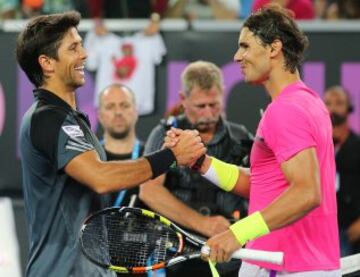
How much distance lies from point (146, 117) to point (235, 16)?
1.28 meters

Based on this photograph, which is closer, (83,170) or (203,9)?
(83,170)

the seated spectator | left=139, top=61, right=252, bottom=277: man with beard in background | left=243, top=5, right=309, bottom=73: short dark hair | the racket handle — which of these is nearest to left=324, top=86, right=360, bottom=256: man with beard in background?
left=139, top=61, right=252, bottom=277: man with beard in background

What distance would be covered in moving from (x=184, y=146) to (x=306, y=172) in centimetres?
84

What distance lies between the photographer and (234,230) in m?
4.55

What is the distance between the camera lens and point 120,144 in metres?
7.48

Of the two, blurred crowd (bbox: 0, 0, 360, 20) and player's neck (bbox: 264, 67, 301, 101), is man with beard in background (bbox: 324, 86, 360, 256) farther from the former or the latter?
player's neck (bbox: 264, 67, 301, 101)

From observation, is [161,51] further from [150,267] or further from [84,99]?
[150,267]

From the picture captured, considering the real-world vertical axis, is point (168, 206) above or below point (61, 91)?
below

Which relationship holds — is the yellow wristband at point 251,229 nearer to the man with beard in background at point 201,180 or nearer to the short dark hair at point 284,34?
the short dark hair at point 284,34

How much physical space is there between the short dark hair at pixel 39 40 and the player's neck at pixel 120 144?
7.85 feet

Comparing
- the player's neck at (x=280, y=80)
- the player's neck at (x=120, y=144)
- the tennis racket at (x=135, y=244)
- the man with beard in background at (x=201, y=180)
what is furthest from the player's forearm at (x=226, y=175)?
the player's neck at (x=120, y=144)

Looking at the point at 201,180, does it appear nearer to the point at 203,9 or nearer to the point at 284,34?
the point at 284,34

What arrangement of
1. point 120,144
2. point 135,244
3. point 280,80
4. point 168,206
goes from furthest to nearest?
1. point 120,144
2. point 168,206
3. point 135,244
4. point 280,80

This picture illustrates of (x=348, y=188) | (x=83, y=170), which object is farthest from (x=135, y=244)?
(x=348, y=188)
